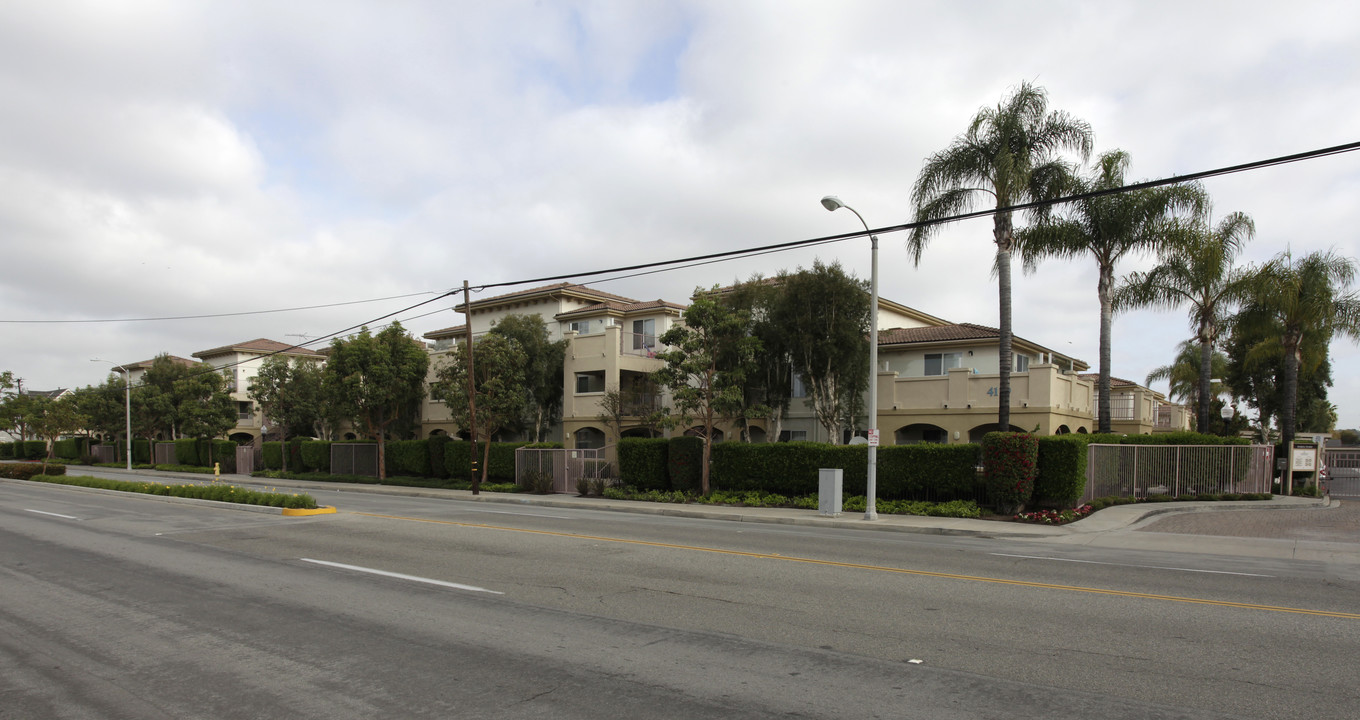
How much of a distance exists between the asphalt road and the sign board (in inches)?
649

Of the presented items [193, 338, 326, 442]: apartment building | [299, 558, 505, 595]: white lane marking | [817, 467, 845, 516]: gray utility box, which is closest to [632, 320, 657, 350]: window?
[817, 467, 845, 516]: gray utility box

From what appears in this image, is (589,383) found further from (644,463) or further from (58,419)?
(58,419)

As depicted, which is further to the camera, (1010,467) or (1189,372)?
(1189,372)

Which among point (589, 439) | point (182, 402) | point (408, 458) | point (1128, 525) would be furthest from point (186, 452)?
point (1128, 525)

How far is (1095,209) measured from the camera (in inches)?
993

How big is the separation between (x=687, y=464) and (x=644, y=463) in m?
1.96

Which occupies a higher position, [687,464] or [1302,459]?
[1302,459]

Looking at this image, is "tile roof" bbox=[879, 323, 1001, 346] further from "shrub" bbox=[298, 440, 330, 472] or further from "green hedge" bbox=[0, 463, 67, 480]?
"green hedge" bbox=[0, 463, 67, 480]

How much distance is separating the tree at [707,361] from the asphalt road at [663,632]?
11.6m

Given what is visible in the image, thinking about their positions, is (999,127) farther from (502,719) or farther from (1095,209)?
(502,719)

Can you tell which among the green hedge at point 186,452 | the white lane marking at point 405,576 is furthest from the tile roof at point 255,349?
the white lane marking at point 405,576

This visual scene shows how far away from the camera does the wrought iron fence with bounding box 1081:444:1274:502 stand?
21.8m

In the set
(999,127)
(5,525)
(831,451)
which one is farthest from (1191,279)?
(5,525)

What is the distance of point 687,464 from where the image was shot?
25969 mm
